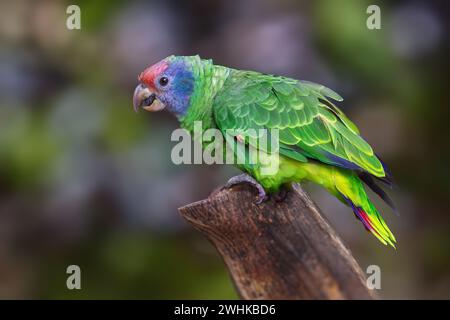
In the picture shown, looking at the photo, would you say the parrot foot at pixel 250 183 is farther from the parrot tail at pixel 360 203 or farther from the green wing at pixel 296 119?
the parrot tail at pixel 360 203

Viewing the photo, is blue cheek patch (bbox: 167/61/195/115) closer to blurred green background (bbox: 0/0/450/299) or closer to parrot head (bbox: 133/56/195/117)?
parrot head (bbox: 133/56/195/117)

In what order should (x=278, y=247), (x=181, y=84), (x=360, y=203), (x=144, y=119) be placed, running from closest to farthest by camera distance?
(x=278, y=247) < (x=360, y=203) < (x=181, y=84) < (x=144, y=119)

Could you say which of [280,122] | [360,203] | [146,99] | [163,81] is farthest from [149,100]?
[360,203]

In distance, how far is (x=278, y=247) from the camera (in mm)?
2816

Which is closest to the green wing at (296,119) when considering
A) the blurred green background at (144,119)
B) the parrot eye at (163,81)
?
the parrot eye at (163,81)

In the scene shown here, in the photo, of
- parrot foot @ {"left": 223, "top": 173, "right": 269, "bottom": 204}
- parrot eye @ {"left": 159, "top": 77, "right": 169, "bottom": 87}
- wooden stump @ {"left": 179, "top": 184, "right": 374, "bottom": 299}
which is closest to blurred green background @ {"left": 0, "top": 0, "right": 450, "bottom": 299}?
parrot eye @ {"left": 159, "top": 77, "right": 169, "bottom": 87}

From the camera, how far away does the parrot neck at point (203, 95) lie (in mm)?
3592

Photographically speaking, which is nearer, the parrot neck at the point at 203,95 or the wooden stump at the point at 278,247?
the wooden stump at the point at 278,247

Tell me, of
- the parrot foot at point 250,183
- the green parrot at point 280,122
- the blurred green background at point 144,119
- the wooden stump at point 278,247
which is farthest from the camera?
the blurred green background at point 144,119

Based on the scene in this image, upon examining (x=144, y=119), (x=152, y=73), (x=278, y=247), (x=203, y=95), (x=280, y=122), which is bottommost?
(x=278, y=247)

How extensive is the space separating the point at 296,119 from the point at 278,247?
837mm

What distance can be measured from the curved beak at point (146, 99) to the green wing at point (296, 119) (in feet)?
1.08

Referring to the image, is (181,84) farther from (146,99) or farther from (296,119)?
(296,119)

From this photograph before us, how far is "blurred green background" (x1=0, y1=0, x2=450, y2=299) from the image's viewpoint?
5242 millimetres
